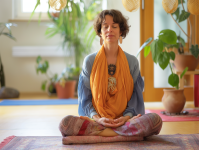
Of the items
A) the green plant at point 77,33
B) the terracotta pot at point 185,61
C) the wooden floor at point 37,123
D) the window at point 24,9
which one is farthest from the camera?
the window at point 24,9

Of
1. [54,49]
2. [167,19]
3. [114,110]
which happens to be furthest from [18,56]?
[114,110]

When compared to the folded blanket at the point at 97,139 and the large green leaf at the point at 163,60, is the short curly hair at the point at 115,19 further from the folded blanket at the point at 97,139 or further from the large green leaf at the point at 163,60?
the folded blanket at the point at 97,139

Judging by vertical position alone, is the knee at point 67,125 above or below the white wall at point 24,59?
below

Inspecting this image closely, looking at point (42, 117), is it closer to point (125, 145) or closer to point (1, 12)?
point (125, 145)

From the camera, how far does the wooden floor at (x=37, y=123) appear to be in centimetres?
170

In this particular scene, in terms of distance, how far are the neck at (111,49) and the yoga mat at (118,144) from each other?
58 cm

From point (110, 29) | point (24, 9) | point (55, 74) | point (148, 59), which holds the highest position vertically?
point (24, 9)

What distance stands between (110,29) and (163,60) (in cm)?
72

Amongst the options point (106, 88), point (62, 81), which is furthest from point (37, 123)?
point (62, 81)

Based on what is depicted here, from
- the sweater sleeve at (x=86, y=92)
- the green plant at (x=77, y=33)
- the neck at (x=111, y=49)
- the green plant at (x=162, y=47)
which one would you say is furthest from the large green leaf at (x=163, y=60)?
the green plant at (x=77, y=33)

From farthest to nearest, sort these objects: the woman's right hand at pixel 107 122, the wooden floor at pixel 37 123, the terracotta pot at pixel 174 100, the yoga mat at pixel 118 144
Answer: the terracotta pot at pixel 174 100 < the wooden floor at pixel 37 123 < the woman's right hand at pixel 107 122 < the yoga mat at pixel 118 144

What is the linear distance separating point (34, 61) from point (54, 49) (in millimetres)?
404

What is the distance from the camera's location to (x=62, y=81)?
11.7 feet

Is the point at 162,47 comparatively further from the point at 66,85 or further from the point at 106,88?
the point at 66,85
